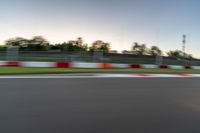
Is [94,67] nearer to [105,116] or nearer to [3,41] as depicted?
[105,116]

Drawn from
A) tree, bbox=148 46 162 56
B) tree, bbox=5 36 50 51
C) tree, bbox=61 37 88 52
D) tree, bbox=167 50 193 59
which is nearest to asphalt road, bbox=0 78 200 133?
tree, bbox=167 50 193 59

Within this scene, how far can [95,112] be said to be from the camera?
4035 mm

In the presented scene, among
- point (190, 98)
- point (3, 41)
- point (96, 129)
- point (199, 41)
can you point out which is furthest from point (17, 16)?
point (96, 129)

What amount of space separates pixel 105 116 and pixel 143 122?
→ 0.54 meters

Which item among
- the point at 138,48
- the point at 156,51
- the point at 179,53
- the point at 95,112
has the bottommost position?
the point at 95,112

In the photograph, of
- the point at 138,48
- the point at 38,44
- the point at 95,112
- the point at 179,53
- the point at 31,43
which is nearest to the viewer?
the point at 95,112

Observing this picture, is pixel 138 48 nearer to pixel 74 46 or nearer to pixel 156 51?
pixel 156 51

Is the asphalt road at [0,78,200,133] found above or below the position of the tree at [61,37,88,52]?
below

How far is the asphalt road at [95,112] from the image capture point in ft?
10.7

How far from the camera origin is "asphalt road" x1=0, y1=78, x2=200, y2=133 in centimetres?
327

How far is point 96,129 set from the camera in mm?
3203

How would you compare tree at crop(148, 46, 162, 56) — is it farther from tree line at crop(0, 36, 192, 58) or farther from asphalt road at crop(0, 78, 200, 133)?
asphalt road at crop(0, 78, 200, 133)

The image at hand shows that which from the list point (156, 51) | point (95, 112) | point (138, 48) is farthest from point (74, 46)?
point (95, 112)

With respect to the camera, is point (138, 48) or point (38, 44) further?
point (38, 44)
